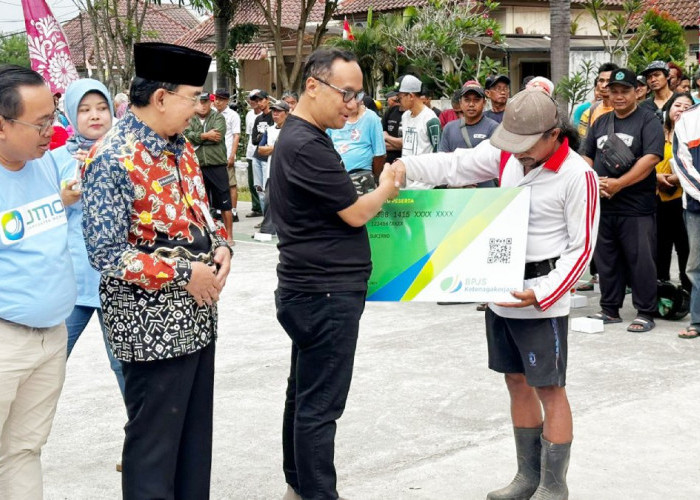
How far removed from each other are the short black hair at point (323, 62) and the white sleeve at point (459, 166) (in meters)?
0.62

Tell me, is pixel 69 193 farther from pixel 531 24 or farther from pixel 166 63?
pixel 531 24

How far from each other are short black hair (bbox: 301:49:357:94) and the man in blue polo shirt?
1.06 m

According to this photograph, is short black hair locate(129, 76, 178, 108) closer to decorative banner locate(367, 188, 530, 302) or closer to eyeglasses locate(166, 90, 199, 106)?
eyeglasses locate(166, 90, 199, 106)

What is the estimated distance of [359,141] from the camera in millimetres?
9578

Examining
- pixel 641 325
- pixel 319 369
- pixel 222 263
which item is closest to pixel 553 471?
pixel 319 369

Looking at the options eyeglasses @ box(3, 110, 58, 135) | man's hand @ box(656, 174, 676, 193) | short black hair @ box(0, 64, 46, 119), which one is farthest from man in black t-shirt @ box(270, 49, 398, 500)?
man's hand @ box(656, 174, 676, 193)

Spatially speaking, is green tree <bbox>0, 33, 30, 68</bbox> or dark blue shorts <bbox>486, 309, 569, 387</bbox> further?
green tree <bbox>0, 33, 30, 68</bbox>

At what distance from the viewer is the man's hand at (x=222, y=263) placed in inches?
141

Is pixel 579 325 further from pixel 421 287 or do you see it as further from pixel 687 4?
pixel 687 4

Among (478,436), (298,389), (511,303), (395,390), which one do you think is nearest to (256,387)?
(395,390)

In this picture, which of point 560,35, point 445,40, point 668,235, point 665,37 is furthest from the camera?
point 665,37

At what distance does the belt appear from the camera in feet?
13.7

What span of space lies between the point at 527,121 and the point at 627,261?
434cm

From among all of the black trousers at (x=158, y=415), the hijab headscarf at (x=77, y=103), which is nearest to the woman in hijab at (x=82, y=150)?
the hijab headscarf at (x=77, y=103)
